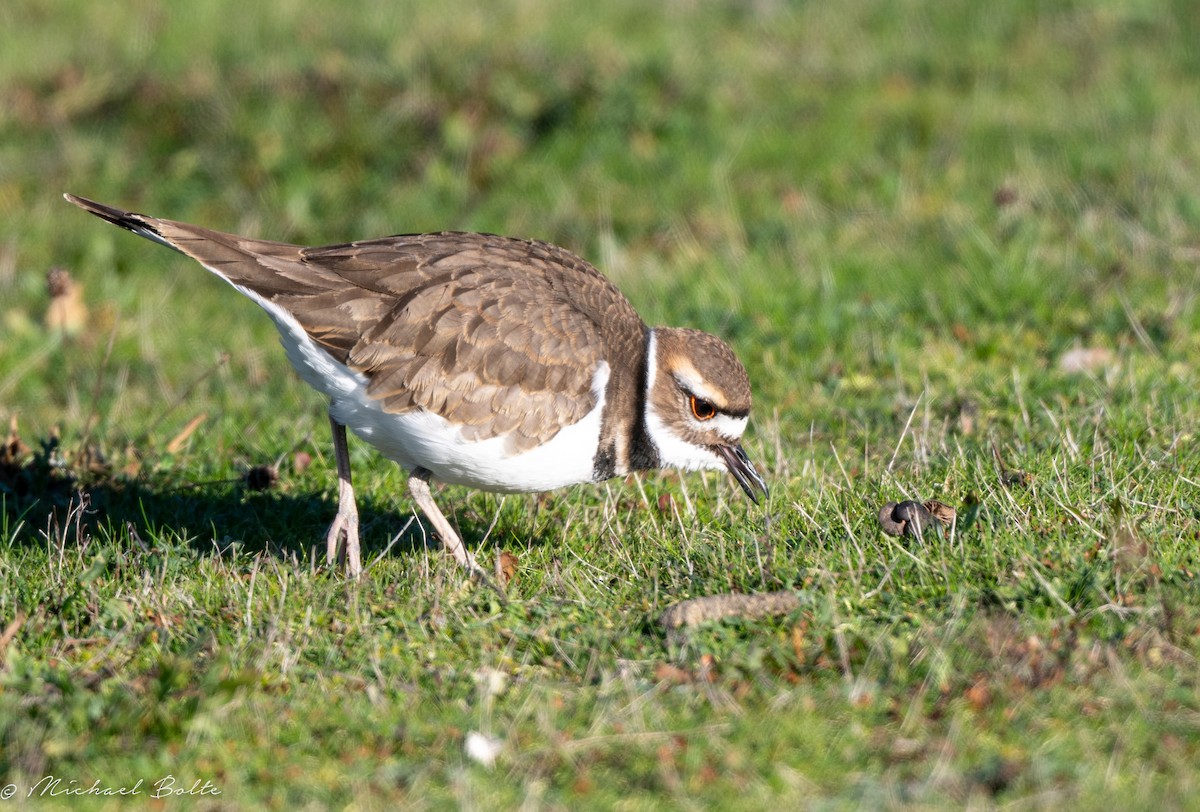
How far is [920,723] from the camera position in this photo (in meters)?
4.37

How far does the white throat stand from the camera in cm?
630

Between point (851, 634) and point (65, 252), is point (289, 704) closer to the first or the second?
point (851, 634)

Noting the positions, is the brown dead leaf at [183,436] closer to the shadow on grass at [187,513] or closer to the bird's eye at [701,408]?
the shadow on grass at [187,513]

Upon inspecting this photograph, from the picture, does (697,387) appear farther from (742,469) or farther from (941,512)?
(941,512)

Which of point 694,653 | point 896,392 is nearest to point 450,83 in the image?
point 896,392

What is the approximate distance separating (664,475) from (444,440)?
1599mm

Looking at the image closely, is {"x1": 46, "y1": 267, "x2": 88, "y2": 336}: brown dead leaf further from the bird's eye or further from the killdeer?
the bird's eye

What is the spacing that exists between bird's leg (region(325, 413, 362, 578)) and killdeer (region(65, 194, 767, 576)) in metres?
0.01

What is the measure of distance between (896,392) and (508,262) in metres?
2.60

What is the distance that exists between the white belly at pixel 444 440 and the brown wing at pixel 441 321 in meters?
0.05

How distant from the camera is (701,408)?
631 cm

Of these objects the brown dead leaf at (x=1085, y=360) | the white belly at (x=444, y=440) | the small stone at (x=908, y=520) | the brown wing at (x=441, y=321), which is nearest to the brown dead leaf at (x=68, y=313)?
the brown wing at (x=441, y=321)

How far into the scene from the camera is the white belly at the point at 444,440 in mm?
5797

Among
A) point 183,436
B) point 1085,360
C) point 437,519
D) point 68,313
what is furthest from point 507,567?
point 68,313
